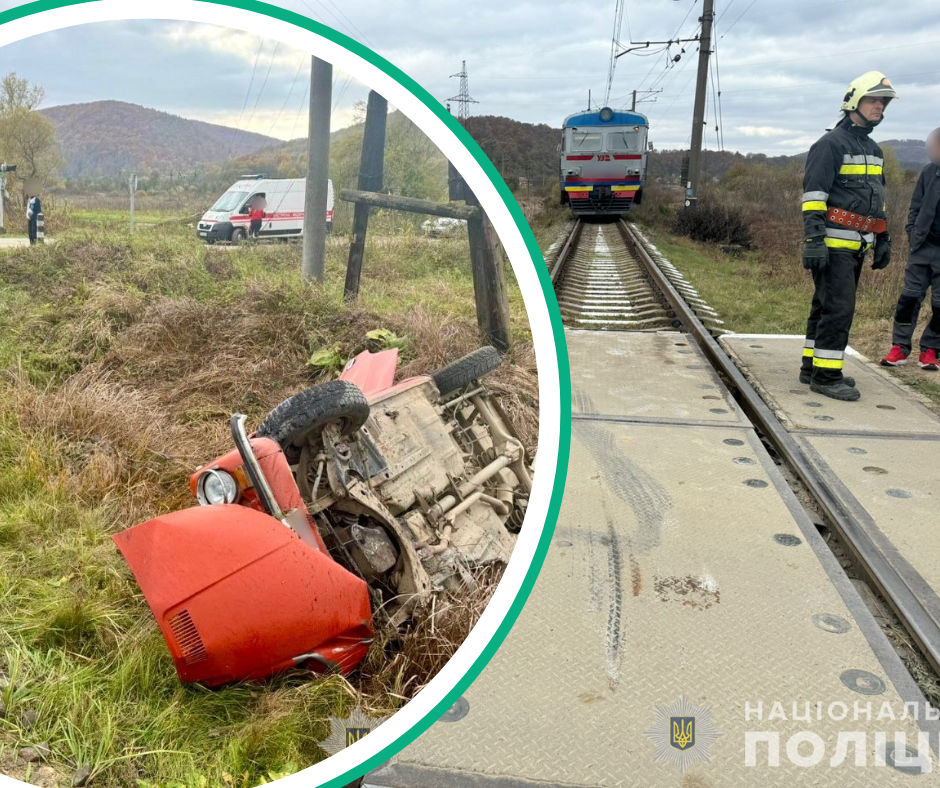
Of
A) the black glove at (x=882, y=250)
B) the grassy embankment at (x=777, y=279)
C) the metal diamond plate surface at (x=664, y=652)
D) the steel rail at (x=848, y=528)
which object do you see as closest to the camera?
the metal diamond plate surface at (x=664, y=652)

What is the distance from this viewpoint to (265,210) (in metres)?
1.43

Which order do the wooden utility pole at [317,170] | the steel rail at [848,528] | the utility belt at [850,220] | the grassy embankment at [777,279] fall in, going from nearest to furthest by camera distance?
the wooden utility pole at [317,170]
the steel rail at [848,528]
the utility belt at [850,220]
the grassy embankment at [777,279]

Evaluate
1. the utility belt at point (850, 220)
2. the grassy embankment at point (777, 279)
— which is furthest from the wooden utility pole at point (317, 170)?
the grassy embankment at point (777, 279)

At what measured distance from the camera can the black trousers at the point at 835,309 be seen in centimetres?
546

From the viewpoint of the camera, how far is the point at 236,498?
1.45 m

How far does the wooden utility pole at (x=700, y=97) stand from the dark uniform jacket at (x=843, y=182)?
63.1 ft

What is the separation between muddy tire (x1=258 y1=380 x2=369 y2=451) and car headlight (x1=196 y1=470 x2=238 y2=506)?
0.11 m

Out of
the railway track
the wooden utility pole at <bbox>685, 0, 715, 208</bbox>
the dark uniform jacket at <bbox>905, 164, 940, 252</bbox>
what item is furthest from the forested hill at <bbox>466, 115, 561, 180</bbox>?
the dark uniform jacket at <bbox>905, 164, 940, 252</bbox>

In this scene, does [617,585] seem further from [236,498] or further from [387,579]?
[236,498]

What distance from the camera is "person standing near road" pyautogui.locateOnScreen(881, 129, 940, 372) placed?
623 centimetres

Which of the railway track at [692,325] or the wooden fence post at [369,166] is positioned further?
the railway track at [692,325]

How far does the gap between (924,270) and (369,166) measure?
652cm

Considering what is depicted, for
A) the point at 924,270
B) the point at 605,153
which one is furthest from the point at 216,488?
the point at 605,153

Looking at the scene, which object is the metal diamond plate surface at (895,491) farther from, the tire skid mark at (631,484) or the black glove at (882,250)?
the black glove at (882,250)
